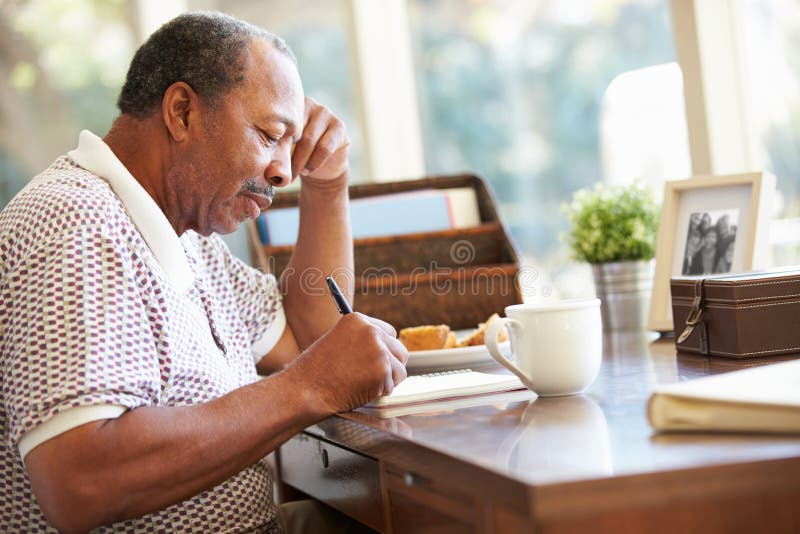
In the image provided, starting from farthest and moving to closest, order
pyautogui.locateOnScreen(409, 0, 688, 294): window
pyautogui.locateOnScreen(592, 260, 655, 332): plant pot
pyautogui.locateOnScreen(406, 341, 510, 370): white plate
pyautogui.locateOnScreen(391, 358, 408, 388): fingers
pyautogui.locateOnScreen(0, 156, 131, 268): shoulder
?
pyautogui.locateOnScreen(409, 0, 688, 294): window < pyautogui.locateOnScreen(592, 260, 655, 332): plant pot < pyautogui.locateOnScreen(406, 341, 510, 370): white plate < pyautogui.locateOnScreen(391, 358, 408, 388): fingers < pyautogui.locateOnScreen(0, 156, 131, 268): shoulder

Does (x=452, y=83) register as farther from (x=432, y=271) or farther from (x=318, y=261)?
(x=318, y=261)

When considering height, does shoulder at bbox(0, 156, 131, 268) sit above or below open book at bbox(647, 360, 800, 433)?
above

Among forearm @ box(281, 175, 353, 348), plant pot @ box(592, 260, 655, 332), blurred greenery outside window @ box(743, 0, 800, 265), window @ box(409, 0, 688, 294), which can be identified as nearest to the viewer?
forearm @ box(281, 175, 353, 348)

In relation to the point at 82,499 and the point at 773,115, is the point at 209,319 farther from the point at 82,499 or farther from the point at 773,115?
the point at 773,115

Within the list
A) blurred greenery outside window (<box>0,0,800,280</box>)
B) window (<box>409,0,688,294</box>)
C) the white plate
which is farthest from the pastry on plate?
blurred greenery outside window (<box>0,0,800,280</box>)

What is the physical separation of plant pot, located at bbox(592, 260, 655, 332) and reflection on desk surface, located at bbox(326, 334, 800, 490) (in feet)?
1.72

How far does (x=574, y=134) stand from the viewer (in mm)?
2975

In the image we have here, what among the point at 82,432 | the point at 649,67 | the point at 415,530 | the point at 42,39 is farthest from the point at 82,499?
the point at 42,39

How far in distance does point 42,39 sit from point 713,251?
2.31m

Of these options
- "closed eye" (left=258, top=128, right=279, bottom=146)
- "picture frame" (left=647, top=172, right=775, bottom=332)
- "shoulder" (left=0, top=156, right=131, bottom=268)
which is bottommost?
"picture frame" (left=647, top=172, right=775, bottom=332)

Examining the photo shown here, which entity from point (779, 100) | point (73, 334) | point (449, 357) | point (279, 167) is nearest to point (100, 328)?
point (73, 334)

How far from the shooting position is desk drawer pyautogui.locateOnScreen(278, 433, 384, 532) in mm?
1176

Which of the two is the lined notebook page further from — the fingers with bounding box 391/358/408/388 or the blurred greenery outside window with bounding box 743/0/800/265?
the blurred greenery outside window with bounding box 743/0/800/265

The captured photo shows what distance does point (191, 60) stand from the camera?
142 cm
